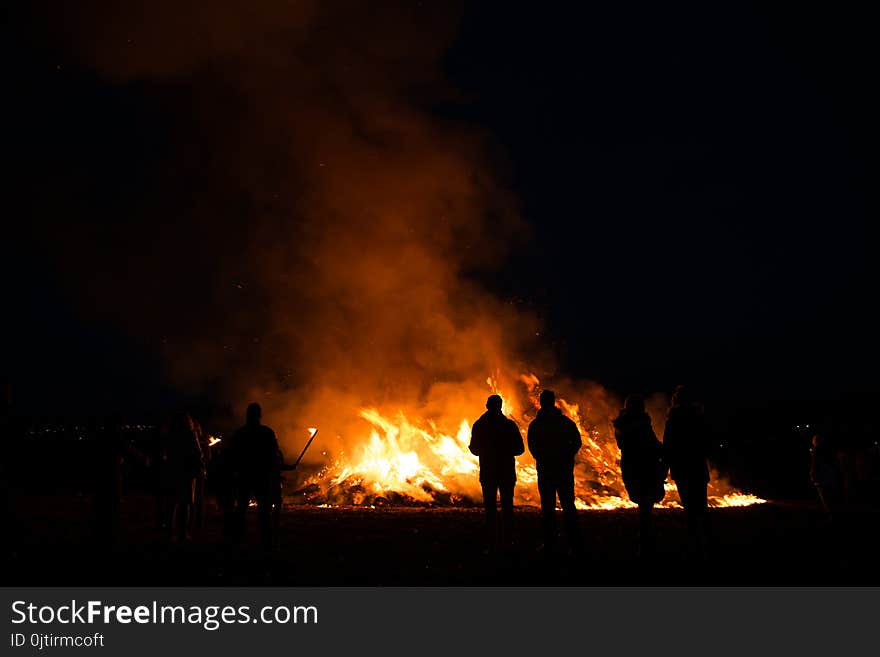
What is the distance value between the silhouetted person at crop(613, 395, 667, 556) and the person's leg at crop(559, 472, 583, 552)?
636mm

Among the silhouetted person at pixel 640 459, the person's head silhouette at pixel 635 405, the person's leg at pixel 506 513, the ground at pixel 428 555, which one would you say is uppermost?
the person's head silhouette at pixel 635 405

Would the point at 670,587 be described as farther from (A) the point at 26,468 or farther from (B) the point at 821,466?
(A) the point at 26,468

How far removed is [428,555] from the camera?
7.61 metres

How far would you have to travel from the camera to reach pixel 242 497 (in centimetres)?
738

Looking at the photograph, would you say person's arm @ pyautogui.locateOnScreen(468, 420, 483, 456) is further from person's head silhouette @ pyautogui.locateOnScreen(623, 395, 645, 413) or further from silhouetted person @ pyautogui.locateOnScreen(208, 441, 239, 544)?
silhouetted person @ pyautogui.locateOnScreen(208, 441, 239, 544)

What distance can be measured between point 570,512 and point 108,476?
220 inches

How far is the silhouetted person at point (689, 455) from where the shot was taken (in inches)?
285

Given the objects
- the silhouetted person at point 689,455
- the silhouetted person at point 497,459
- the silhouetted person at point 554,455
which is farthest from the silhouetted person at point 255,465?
the silhouetted person at point 689,455

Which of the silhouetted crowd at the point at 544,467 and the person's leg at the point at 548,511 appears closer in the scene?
the person's leg at the point at 548,511

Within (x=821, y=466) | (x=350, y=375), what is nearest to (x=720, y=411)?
(x=350, y=375)

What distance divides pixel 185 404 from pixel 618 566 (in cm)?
601

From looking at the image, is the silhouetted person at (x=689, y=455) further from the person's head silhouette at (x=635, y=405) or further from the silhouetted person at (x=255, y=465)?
the silhouetted person at (x=255, y=465)

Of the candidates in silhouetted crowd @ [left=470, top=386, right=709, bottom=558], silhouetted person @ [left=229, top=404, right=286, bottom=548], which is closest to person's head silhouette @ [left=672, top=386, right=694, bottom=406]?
silhouetted crowd @ [left=470, top=386, right=709, bottom=558]

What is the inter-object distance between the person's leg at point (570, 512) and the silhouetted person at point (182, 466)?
4.88 m
